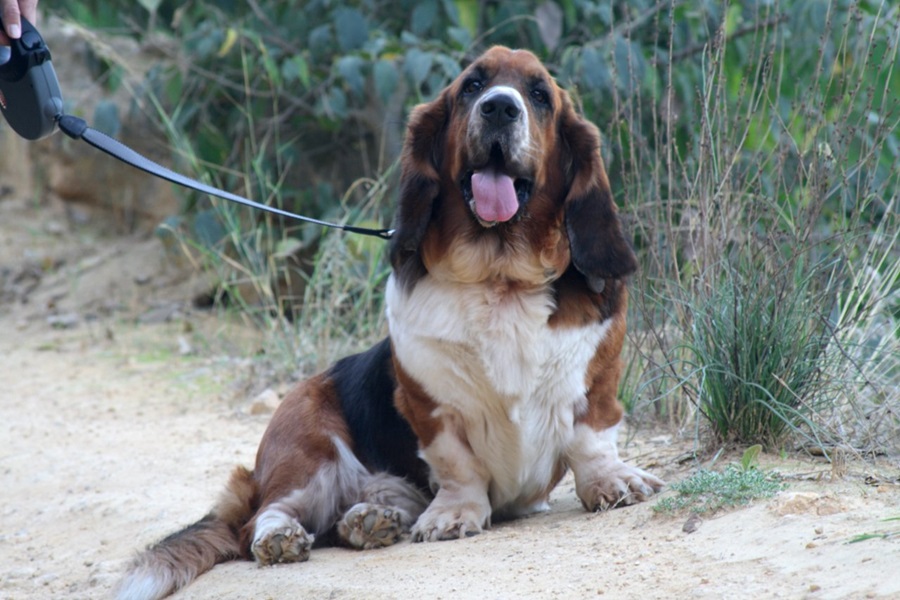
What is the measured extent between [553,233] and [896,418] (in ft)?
4.62

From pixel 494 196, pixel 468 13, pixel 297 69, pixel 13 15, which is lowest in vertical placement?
pixel 494 196

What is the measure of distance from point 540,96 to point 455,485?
56.9 inches

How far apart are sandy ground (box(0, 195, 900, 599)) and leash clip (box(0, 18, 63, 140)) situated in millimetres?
1666

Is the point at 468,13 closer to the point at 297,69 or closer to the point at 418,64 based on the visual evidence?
the point at 418,64

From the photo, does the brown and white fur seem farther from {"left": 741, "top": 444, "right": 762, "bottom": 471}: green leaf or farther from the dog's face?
{"left": 741, "top": 444, "right": 762, "bottom": 471}: green leaf

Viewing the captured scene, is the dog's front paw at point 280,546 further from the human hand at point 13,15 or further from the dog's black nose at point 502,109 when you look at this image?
the human hand at point 13,15

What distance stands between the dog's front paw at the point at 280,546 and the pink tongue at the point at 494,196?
1.29 meters

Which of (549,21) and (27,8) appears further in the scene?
(549,21)

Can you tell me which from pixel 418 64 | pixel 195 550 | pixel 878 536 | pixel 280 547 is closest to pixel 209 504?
pixel 195 550

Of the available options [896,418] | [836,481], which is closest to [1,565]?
[836,481]

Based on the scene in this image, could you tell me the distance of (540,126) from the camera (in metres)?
4.20

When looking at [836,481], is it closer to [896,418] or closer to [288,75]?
[896,418]

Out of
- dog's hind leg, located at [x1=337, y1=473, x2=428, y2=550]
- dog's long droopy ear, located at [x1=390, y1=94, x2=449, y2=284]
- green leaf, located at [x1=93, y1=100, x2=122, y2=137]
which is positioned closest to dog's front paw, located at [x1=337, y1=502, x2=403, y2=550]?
dog's hind leg, located at [x1=337, y1=473, x2=428, y2=550]

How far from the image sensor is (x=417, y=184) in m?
4.28
